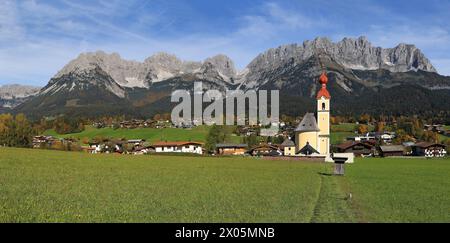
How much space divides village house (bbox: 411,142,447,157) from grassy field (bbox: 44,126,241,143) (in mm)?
58794

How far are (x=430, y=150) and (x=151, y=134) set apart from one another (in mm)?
98543

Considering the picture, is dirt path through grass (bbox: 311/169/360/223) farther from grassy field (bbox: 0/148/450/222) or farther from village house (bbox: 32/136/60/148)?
village house (bbox: 32/136/60/148)

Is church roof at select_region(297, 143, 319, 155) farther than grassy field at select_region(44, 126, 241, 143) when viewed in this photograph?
No

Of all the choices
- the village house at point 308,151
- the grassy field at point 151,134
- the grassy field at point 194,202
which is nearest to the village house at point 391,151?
the village house at point 308,151

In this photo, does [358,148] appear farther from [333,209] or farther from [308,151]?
[333,209]

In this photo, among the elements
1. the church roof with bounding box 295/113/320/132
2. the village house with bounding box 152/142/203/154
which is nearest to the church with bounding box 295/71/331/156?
the church roof with bounding box 295/113/320/132

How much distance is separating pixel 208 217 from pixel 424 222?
330 inches

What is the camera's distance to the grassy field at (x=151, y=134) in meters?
172

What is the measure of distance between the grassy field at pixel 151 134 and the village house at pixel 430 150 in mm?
58794

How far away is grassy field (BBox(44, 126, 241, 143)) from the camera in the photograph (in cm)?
17165

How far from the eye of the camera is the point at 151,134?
595ft

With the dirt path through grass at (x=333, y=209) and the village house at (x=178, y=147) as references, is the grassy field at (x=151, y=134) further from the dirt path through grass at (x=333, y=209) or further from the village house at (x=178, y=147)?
the dirt path through grass at (x=333, y=209)

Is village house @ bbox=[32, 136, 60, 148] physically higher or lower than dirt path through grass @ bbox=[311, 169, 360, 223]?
lower

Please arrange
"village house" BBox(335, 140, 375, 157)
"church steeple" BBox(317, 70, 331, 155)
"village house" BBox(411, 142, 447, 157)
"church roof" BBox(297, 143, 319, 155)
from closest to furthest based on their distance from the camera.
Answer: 1. "church roof" BBox(297, 143, 319, 155)
2. "church steeple" BBox(317, 70, 331, 155)
3. "village house" BBox(335, 140, 375, 157)
4. "village house" BBox(411, 142, 447, 157)
